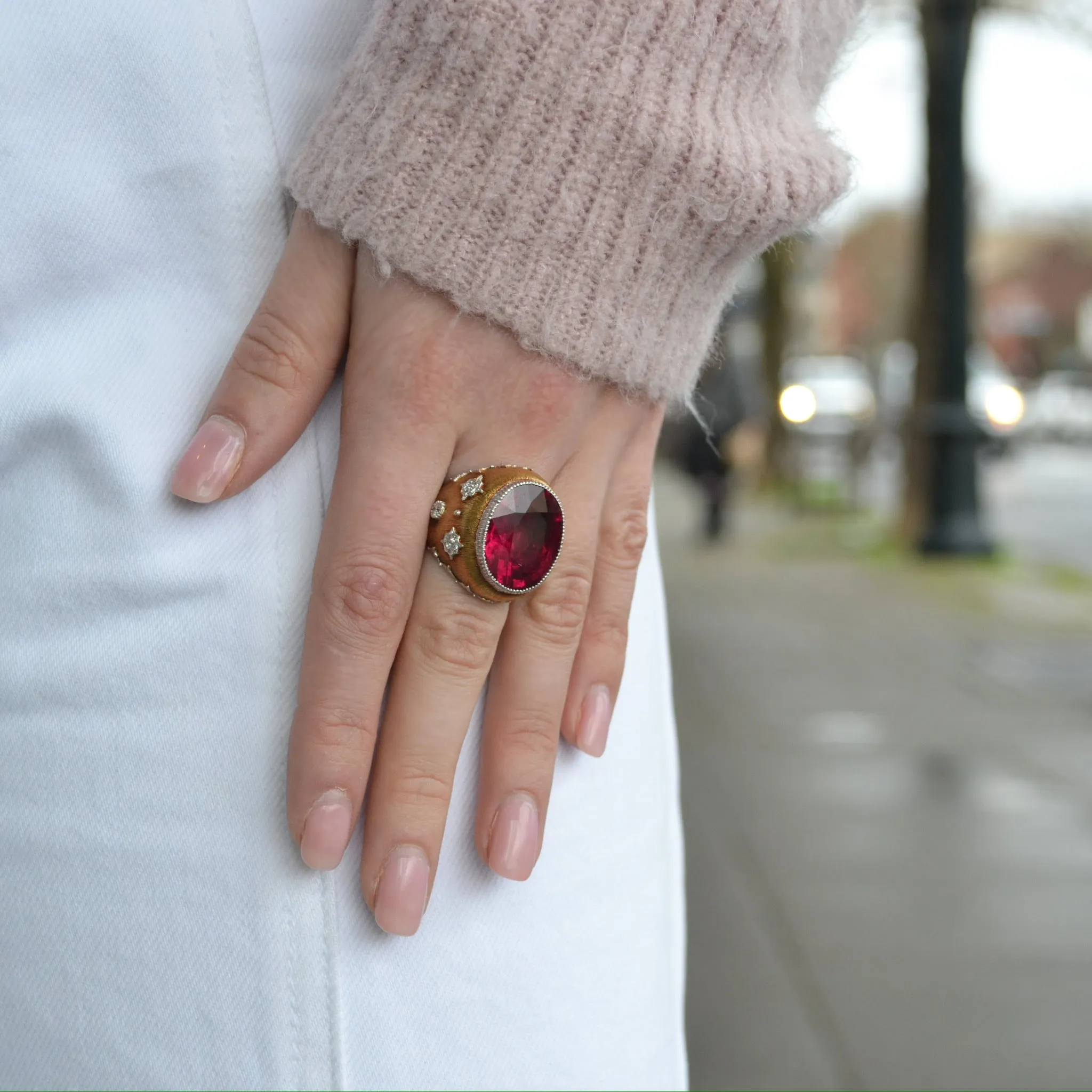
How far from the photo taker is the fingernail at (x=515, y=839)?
28.9 inches

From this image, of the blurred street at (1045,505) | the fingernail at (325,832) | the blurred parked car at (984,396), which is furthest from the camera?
the blurred parked car at (984,396)

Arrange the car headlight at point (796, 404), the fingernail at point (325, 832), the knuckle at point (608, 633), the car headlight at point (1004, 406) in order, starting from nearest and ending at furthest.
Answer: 1. the fingernail at point (325, 832)
2. the knuckle at point (608, 633)
3. the car headlight at point (796, 404)
4. the car headlight at point (1004, 406)

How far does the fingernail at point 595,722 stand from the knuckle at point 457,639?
86mm

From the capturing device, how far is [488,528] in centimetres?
70

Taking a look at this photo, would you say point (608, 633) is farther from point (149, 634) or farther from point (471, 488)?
point (149, 634)

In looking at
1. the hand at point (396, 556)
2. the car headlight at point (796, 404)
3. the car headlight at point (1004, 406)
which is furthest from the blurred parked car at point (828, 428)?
the hand at point (396, 556)

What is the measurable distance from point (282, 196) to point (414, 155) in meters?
0.08

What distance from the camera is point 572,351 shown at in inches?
28.5

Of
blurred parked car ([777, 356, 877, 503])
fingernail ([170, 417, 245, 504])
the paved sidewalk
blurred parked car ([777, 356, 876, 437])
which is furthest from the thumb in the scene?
blurred parked car ([777, 356, 876, 437])

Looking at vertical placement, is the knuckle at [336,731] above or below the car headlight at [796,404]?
below

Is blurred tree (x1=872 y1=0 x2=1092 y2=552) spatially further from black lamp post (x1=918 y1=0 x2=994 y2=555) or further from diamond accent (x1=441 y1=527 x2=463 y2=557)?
diamond accent (x1=441 y1=527 x2=463 y2=557)

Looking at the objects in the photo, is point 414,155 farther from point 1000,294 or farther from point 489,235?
point 1000,294

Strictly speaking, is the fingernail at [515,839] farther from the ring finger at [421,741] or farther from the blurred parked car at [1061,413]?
the blurred parked car at [1061,413]

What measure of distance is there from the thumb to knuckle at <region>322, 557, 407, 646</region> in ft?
0.26
